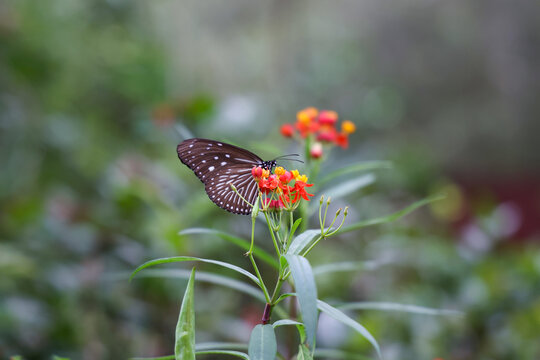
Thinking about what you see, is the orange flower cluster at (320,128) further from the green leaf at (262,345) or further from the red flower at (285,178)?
the green leaf at (262,345)

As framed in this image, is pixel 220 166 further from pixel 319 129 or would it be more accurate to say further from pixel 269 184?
pixel 319 129

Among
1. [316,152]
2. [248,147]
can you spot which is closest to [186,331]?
[316,152]

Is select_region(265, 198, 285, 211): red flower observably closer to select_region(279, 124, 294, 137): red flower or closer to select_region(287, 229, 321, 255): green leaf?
select_region(287, 229, 321, 255): green leaf

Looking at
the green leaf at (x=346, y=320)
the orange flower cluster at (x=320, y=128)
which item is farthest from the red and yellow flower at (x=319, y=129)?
the green leaf at (x=346, y=320)

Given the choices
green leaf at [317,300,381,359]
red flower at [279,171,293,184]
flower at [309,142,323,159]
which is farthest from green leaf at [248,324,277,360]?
flower at [309,142,323,159]

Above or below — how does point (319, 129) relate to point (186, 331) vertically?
above
